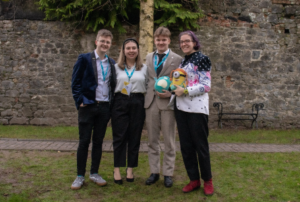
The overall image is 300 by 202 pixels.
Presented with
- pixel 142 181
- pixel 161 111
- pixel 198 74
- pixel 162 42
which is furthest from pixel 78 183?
pixel 162 42

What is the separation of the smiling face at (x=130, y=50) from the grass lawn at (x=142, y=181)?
1717 millimetres

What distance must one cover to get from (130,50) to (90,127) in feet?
3.73

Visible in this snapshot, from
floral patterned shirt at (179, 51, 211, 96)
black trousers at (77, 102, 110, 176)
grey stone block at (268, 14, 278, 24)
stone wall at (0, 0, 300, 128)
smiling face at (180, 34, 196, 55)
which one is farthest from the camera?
grey stone block at (268, 14, 278, 24)

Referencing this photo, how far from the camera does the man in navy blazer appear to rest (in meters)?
3.35

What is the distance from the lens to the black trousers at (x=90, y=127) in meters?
3.38

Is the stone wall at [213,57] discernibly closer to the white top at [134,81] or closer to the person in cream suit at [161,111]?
the person in cream suit at [161,111]

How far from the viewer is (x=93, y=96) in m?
3.35

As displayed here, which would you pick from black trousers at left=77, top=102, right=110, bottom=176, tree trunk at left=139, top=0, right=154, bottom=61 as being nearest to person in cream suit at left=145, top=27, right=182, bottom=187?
black trousers at left=77, top=102, right=110, bottom=176

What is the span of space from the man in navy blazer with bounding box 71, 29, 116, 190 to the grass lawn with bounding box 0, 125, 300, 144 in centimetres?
319

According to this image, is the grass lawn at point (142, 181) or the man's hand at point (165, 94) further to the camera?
the man's hand at point (165, 94)

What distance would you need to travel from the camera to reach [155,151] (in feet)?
11.8

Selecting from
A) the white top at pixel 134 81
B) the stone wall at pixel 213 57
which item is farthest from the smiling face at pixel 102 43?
the stone wall at pixel 213 57

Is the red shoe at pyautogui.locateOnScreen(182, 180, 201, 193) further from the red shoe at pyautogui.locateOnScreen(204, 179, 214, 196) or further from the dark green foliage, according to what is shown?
the dark green foliage

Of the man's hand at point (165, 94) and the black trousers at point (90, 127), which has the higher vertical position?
the man's hand at point (165, 94)
